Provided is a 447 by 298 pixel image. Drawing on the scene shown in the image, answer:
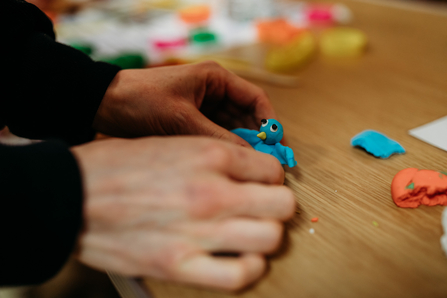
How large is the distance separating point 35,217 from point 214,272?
174 millimetres

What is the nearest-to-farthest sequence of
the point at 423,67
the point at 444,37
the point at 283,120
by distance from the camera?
the point at 283,120 → the point at 423,67 → the point at 444,37

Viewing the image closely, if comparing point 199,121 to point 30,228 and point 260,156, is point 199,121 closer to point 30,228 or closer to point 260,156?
point 260,156

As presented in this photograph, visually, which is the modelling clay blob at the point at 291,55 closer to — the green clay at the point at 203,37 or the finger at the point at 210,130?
the green clay at the point at 203,37

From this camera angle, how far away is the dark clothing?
0.27 m

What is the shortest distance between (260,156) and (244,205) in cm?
7

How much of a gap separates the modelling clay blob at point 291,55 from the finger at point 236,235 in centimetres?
59

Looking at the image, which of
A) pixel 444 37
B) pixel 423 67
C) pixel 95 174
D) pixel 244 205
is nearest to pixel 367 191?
pixel 244 205

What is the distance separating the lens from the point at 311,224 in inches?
14.3

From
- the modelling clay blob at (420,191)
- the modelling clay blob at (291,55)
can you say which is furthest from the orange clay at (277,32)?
the modelling clay blob at (420,191)

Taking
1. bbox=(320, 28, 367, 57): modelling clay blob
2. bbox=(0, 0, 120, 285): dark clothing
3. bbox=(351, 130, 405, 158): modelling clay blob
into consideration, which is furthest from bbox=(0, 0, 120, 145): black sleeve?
bbox=(320, 28, 367, 57): modelling clay blob

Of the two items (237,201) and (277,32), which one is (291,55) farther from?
(237,201)

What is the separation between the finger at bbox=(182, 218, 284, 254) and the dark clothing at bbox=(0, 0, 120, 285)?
116mm

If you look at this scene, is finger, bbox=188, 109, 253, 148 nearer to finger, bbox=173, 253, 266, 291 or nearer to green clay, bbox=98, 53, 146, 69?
finger, bbox=173, 253, 266, 291

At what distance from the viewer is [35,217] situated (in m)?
0.27
